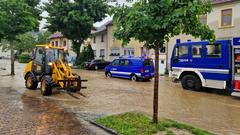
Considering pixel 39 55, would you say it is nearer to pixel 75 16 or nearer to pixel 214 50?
pixel 214 50

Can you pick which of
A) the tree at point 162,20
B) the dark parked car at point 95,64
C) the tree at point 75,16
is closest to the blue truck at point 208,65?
the tree at point 162,20

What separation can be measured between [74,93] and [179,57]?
21.5 ft

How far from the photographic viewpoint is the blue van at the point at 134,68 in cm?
2198

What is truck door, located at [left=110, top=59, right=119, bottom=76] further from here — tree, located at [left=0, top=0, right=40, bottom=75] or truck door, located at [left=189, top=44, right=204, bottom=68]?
truck door, located at [left=189, top=44, right=204, bottom=68]

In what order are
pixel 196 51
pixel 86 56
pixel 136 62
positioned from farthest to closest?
pixel 86 56, pixel 136 62, pixel 196 51

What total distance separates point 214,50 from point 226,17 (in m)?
12.3

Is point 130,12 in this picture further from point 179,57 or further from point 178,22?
point 179,57

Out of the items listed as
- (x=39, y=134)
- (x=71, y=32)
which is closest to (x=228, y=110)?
(x=39, y=134)

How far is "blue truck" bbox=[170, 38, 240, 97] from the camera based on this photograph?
13.9m

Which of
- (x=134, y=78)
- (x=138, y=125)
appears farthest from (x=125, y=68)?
(x=138, y=125)

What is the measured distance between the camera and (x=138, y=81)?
2223 cm

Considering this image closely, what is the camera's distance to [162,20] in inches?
287

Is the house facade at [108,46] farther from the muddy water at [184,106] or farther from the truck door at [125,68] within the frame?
the muddy water at [184,106]

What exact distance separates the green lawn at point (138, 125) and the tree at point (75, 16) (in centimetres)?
2960
